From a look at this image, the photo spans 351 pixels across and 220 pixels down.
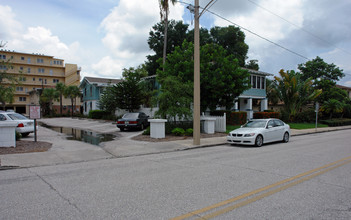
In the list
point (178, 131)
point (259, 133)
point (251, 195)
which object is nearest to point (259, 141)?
point (259, 133)

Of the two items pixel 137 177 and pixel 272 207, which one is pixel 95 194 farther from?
pixel 272 207

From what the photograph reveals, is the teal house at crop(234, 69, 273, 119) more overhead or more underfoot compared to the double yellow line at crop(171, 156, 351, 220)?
more overhead

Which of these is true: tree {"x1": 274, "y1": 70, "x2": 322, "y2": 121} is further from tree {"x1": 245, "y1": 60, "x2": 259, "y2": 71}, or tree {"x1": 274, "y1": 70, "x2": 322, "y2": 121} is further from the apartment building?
the apartment building

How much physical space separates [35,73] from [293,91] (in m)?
63.8

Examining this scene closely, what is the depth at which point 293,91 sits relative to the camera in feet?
94.3

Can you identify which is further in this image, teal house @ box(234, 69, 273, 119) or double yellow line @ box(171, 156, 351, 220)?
teal house @ box(234, 69, 273, 119)

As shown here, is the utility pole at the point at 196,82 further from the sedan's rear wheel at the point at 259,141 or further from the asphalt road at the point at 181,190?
the asphalt road at the point at 181,190

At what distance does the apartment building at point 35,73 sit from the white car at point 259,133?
178ft

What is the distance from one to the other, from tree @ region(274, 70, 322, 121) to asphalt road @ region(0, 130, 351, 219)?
22.4 metres

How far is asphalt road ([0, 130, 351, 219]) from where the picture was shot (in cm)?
406

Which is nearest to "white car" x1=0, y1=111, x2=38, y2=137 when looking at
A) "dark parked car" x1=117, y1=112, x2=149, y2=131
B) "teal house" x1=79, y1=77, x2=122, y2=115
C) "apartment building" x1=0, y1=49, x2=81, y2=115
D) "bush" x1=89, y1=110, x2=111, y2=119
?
"dark parked car" x1=117, y1=112, x2=149, y2=131

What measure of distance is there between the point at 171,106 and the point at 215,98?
4.57 m

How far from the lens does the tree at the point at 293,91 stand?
28.8 metres

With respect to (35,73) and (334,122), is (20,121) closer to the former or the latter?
(334,122)
